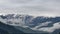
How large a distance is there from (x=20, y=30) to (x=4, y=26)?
35.2 feet

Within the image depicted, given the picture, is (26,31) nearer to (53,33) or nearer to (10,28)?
(10,28)

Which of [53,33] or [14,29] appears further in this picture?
[53,33]

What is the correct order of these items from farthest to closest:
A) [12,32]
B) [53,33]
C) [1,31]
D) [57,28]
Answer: [57,28] < [53,33] < [12,32] < [1,31]

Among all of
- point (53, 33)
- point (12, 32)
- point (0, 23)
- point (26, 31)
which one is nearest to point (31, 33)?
point (26, 31)

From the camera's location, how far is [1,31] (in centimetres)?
11762

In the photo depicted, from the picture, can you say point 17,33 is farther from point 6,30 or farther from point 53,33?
point 53,33

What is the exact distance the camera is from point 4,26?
404 ft

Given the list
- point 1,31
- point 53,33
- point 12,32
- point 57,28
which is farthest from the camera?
point 57,28

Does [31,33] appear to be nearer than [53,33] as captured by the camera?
Yes

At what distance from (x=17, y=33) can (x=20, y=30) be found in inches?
148

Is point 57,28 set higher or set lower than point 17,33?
higher

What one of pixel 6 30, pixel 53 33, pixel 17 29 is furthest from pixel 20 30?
pixel 53 33

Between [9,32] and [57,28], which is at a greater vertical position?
[57,28]

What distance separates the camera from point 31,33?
Answer: 129000 millimetres
